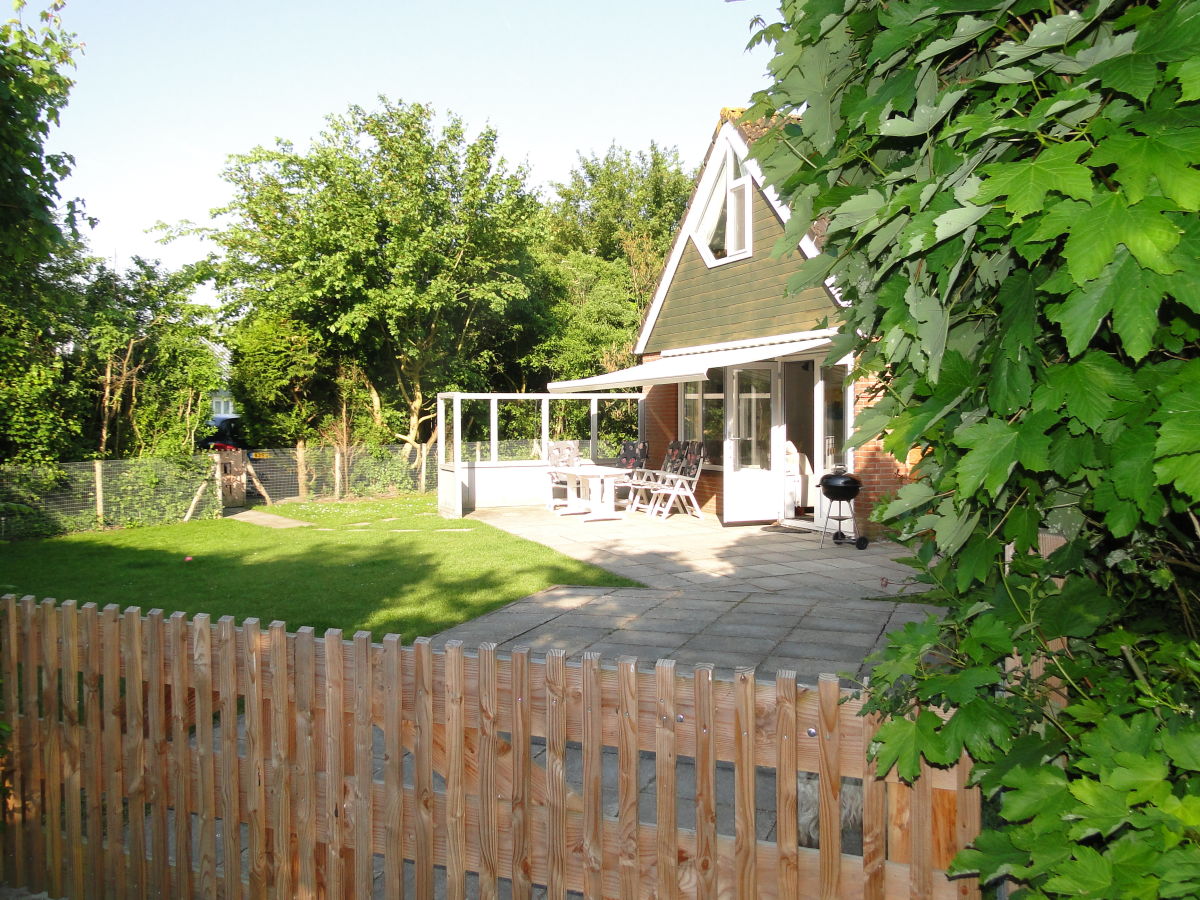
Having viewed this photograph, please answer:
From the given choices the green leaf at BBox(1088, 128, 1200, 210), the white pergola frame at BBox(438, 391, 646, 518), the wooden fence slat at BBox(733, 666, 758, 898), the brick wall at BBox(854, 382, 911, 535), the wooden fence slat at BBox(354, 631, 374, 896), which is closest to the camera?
the green leaf at BBox(1088, 128, 1200, 210)

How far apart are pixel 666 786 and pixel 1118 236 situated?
73.7 inches

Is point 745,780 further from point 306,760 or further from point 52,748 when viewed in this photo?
point 52,748

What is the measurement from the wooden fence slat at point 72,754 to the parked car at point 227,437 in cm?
1516

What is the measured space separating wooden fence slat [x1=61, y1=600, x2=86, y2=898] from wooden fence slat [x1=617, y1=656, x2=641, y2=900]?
7.43ft

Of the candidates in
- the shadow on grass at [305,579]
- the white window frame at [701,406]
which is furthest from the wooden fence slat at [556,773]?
the white window frame at [701,406]

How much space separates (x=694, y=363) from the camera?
13.3 m

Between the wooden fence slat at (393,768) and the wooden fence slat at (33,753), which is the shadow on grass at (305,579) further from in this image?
the wooden fence slat at (393,768)

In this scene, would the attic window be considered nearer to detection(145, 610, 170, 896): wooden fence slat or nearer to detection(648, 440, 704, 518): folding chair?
detection(648, 440, 704, 518): folding chair

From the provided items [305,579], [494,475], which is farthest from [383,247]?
[305,579]

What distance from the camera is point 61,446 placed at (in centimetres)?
1276

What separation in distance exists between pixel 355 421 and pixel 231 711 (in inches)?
669

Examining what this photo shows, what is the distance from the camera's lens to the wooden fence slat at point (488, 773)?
262cm

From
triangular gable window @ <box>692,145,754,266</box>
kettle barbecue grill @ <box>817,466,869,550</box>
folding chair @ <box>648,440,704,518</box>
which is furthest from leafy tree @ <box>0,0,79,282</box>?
triangular gable window @ <box>692,145,754,266</box>

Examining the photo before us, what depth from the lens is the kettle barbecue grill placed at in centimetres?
1067
